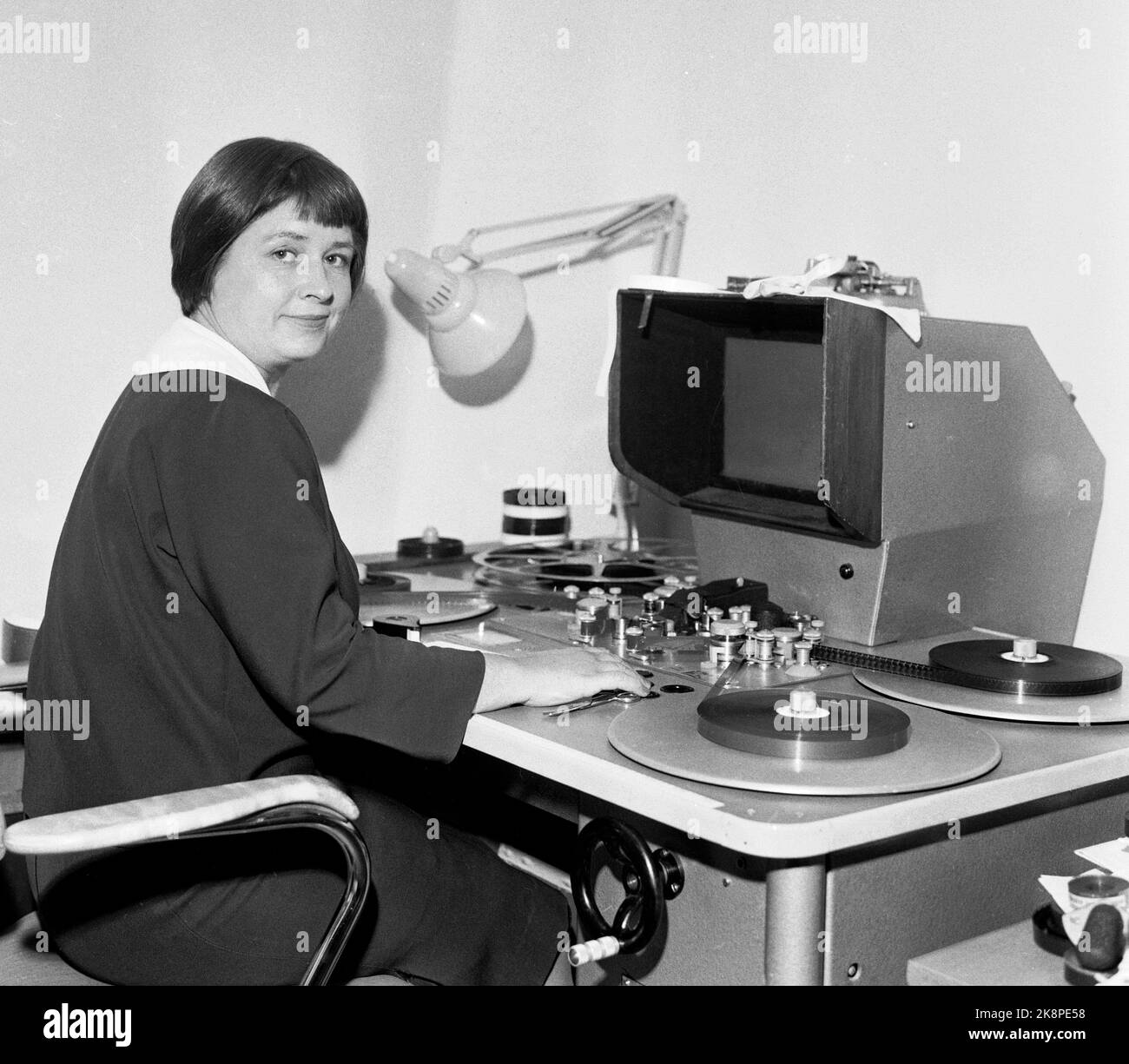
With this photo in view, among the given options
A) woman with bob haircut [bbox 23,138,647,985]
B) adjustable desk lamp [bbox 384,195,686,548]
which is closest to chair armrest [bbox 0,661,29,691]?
woman with bob haircut [bbox 23,138,647,985]

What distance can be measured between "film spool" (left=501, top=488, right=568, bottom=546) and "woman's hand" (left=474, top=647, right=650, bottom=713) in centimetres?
86

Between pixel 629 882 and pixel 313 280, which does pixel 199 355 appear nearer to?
pixel 313 280

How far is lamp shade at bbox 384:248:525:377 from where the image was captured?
6.90 ft

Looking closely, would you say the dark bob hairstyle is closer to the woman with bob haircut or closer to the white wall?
the woman with bob haircut

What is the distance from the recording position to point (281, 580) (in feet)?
4.27

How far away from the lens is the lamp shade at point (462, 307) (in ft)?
6.90

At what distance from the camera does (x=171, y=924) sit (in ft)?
4.38

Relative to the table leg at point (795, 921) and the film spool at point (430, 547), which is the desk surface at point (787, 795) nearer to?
the table leg at point (795, 921)

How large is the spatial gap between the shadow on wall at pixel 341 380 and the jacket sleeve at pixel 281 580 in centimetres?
87

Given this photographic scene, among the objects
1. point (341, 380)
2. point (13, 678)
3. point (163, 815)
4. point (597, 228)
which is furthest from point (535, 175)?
point (163, 815)

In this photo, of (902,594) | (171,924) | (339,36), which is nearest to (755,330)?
(902,594)

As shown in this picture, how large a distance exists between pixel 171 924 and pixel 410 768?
0.76 m

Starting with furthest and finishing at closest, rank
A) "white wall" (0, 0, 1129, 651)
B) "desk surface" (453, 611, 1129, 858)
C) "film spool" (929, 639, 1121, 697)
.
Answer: "white wall" (0, 0, 1129, 651) → "film spool" (929, 639, 1121, 697) → "desk surface" (453, 611, 1129, 858)

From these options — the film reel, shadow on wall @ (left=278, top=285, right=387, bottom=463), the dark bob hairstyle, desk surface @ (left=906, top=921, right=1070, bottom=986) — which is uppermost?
the dark bob hairstyle
